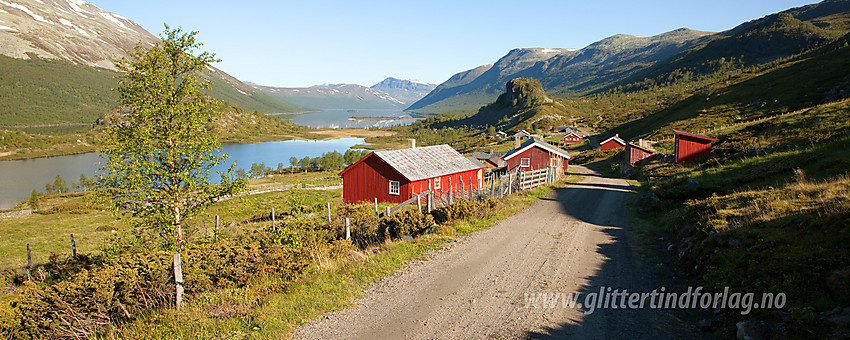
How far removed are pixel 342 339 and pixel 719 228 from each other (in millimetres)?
9405

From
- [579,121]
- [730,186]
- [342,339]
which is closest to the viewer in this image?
[342,339]

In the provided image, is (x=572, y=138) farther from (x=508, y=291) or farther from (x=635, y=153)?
(x=508, y=291)

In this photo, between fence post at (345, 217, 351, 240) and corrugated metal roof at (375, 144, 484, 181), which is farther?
corrugated metal roof at (375, 144, 484, 181)

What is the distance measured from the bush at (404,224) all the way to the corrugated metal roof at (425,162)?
1575 cm

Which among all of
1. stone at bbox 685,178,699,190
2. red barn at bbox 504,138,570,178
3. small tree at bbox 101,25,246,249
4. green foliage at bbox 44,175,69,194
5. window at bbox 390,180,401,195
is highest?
small tree at bbox 101,25,246,249

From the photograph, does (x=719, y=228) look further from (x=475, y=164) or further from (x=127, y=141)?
(x=475, y=164)

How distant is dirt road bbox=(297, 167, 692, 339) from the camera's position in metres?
7.18

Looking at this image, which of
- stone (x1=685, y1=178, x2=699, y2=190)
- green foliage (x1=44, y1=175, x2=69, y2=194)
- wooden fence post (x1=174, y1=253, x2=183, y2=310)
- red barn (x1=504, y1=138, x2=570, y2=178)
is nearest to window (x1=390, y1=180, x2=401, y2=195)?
red barn (x1=504, y1=138, x2=570, y2=178)

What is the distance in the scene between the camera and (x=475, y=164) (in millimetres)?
39062

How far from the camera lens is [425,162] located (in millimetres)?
34438

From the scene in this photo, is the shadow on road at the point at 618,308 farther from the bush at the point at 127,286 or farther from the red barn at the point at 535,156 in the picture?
the red barn at the point at 535,156

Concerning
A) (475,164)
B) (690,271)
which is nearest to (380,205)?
(475,164)

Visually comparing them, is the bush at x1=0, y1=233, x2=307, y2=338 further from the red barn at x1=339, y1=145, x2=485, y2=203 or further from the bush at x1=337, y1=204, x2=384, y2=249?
the red barn at x1=339, y1=145, x2=485, y2=203

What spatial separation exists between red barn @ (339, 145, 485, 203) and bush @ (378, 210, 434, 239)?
1573 centimetres
